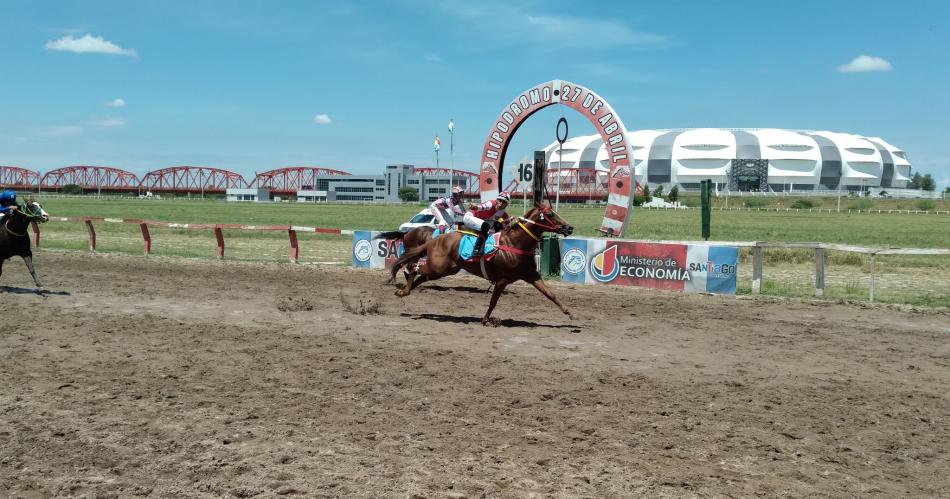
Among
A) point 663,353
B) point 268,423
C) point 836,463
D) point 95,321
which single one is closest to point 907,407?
point 836,463

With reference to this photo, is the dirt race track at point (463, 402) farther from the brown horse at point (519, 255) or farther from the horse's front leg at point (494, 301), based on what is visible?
the brown horse at point (519, 255)

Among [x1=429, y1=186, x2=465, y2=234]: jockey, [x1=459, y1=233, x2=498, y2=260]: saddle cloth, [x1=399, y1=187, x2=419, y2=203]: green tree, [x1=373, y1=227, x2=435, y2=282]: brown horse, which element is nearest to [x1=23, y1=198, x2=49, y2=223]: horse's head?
[x1=373, y1=227, x2=435, y2=282]: brown horse

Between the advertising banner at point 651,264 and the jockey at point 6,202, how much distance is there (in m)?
12.0

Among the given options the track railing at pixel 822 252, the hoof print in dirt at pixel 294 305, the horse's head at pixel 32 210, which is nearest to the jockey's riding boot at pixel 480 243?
the hoof print in dirt at pixel 294 305

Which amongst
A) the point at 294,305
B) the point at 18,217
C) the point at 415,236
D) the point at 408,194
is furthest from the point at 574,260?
the point at 408,194

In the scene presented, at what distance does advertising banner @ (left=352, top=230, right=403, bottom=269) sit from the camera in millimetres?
21297

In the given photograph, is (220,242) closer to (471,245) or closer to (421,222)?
(421,222)

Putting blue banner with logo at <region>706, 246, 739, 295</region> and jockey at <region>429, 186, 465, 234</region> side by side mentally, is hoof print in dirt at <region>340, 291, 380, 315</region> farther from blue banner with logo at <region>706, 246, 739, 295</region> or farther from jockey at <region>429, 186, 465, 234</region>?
blue banner with logo at <region>706, 246, 739, 295</region>

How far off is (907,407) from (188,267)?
1813cm

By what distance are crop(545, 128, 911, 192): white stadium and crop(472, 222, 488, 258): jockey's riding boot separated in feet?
513

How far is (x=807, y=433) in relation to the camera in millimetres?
6918

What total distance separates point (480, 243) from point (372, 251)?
9.47m

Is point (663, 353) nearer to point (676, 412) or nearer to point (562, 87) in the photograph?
point (676, 412)

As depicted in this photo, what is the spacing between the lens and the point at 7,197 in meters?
15.0
